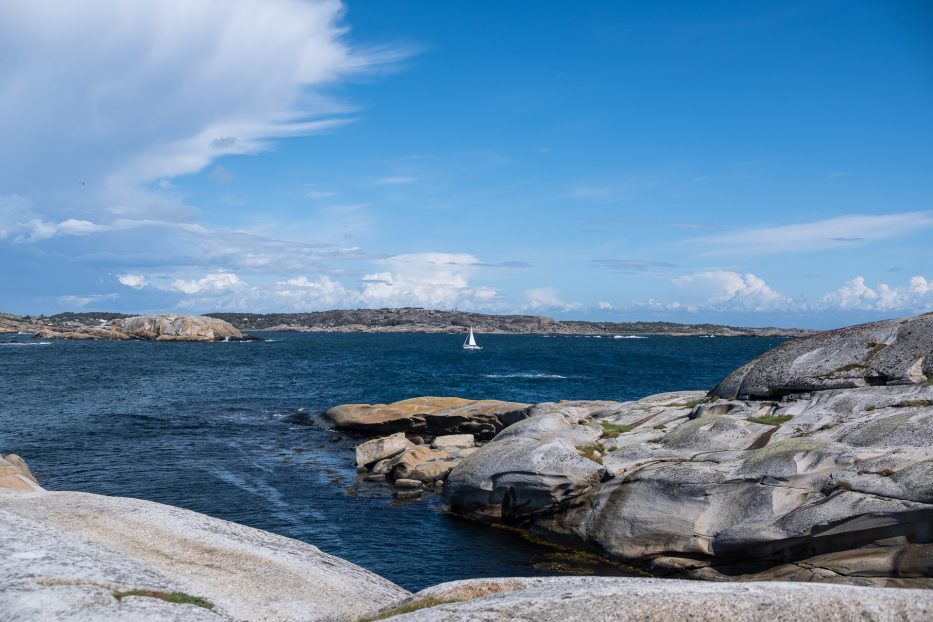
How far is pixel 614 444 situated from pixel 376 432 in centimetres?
2349

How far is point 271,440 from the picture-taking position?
44.7 m

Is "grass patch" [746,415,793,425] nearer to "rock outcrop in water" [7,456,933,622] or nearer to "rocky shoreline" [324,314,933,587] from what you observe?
"rocky shoreline" [324,314,933,587]

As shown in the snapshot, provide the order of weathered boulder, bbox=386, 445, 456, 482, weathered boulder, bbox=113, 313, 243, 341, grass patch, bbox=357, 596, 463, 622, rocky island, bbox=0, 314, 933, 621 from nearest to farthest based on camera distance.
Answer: rocky island, bbox=0, 314, 933, 621 → grass patch, bbox=357, 596, 463, 622 → weathered boulder, bbox=386, 445, 456, 482 → weathered boulder, bbox=113, 313, 243, 341

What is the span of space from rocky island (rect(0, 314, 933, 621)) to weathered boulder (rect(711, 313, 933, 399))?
62mm

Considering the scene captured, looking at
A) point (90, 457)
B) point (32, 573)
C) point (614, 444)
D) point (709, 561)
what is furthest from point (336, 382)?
point (32, 573)

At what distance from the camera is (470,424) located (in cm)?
4388

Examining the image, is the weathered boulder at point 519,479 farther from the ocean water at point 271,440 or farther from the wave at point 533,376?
the wave at point 533,376

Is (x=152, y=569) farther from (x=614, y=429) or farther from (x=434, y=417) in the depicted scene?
(x=434, y=417)

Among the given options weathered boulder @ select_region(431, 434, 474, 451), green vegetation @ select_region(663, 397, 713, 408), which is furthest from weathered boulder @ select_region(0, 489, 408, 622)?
weathered boulder @ select_region(431, 434, 474, 451)

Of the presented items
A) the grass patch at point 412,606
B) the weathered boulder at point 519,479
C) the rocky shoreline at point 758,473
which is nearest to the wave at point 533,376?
the rocky shoreline at point 758,473

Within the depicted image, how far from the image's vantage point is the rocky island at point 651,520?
29.6 feet

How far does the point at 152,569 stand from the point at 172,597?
161cm

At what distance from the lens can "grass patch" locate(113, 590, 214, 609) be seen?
10204 millimetres

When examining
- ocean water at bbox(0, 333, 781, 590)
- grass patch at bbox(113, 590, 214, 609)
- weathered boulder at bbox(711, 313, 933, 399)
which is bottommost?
ocean water at bbox(0, 333, 781, 590)
